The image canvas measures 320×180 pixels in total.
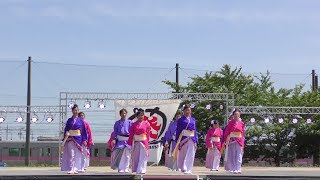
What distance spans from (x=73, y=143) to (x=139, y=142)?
1467 millimetres

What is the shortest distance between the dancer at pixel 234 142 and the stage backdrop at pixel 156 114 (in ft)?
27.1

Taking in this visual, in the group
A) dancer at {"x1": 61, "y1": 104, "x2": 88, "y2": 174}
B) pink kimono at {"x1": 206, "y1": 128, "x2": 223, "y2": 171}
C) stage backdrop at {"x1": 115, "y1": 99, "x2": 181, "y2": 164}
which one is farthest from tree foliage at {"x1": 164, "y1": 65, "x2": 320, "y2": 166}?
dancer at {"x1": 61, "y1": 104, "x2": 88, "y2": 174}

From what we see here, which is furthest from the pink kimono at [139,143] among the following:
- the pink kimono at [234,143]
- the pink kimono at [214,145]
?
the pink kimono at [214,145]

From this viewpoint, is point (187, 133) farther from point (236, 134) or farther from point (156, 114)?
point (156, 114)

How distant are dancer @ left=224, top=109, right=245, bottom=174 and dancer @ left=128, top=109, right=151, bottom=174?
2.09m

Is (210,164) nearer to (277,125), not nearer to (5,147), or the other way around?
(277,125)

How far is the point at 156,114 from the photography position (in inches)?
861

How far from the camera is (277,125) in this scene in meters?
28.0

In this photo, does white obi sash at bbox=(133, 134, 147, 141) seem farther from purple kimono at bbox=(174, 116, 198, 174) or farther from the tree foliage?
the tree foliage

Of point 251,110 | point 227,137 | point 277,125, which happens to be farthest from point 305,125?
point 227,137

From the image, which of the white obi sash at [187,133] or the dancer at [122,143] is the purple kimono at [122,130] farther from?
the white obi sash at [187,133]

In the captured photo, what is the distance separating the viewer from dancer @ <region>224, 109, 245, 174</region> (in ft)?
43.9

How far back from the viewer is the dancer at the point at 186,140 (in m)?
12.7

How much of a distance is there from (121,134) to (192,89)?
52.3 ft
